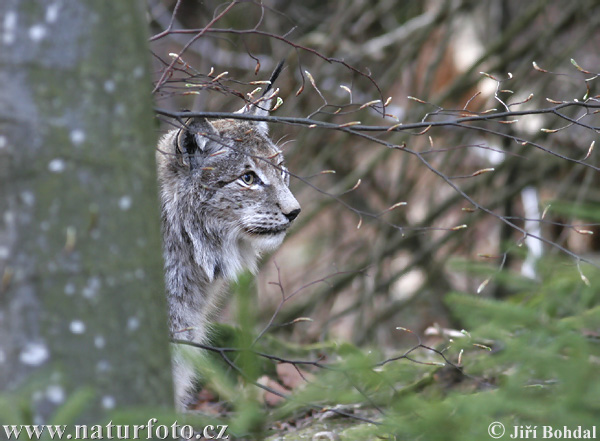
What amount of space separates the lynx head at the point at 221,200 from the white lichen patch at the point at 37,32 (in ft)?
7.49

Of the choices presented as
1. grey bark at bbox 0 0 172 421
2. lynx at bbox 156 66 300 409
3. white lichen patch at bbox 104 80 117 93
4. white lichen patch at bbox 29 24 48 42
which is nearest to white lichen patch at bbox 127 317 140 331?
grey bark at bbox 0 0 172 421

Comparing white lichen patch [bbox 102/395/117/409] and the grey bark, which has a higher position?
the grey bark

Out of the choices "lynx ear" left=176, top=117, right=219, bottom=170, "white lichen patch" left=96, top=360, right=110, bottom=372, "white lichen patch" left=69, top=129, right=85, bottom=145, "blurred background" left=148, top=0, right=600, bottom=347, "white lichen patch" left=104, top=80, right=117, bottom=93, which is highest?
"white lichen patch" left=104, top=80, right=117, bottom=93

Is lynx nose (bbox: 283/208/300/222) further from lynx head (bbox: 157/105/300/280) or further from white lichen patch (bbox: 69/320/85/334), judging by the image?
white lichen patch (bbox: 69/320/85/334)

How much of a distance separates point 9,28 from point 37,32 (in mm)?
82

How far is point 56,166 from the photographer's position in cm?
201

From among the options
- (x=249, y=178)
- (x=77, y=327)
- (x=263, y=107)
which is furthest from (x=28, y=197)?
(x=249, y=178)

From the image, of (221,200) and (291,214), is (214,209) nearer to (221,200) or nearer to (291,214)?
(221,200)

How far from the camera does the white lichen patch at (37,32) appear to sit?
2023 millimetres

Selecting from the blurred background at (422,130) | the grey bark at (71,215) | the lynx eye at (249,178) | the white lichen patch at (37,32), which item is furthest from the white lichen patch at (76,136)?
the blurred background at (422,130)

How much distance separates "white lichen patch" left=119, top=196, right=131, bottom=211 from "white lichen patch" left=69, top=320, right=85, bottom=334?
348mm

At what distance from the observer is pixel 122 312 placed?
2.04 meters

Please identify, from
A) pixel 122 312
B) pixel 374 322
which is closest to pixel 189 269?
pixel 122 312

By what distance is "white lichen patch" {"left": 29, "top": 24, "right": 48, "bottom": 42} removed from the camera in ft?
6.64
